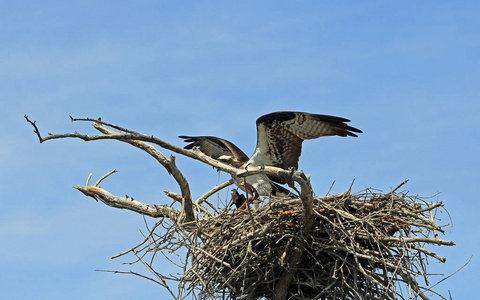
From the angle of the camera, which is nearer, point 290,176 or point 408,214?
point 290,176

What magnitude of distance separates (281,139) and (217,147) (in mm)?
1971

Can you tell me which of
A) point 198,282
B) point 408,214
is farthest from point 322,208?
point 198,282

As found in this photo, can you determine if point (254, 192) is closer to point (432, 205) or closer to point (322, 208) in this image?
point (322, 208)

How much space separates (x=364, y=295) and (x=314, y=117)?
264cm

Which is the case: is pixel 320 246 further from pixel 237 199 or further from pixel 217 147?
pixel 217 147

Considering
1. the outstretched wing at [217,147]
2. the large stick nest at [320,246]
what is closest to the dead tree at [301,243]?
the large stick nest at [320,246]

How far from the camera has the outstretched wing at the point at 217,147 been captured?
10.6m

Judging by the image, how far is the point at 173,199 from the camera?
9.23 meters

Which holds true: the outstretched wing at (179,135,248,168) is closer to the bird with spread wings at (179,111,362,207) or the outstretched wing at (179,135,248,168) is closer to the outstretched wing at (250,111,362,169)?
the bird with spread wings at (179,111,362,207)

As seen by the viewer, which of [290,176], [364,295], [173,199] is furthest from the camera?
[173,199]

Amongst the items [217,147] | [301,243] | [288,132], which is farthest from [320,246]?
[217,147]

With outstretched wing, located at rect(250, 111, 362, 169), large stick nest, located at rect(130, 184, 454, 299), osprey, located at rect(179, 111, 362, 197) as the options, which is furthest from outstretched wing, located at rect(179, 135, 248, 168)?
large stick nest, located at rect(130, 184, 454, 299)

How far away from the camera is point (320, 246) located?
7680 millimetres

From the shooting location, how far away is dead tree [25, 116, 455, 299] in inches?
296
